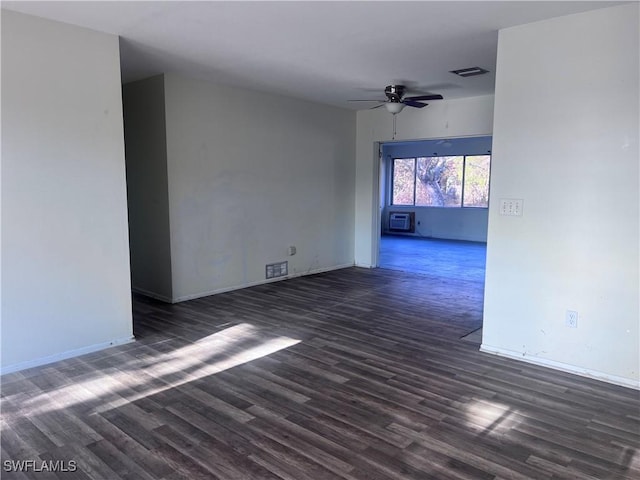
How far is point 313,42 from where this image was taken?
3.74 m

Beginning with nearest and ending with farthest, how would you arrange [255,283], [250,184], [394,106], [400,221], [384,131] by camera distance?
[394,106], [250,184], [255,283], [384,131], [400,221]

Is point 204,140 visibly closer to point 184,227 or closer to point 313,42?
point 184,227

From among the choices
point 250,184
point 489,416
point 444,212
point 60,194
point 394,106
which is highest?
point 394,106

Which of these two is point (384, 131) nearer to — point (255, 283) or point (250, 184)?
point (250, 184)

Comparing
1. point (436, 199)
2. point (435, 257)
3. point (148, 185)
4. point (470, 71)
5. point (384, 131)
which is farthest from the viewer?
point (436, 199)

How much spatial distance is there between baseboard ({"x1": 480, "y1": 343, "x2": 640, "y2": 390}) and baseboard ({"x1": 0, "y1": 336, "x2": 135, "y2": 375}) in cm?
308

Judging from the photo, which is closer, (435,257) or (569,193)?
(569,193)

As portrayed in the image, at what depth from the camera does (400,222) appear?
12.1 metres

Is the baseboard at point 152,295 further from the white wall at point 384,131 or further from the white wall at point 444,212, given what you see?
the white wall at point 444,212

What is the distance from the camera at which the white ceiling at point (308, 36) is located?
3.01 m

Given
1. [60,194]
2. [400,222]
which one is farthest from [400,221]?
[60,194]

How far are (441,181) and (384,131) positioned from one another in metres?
5.00

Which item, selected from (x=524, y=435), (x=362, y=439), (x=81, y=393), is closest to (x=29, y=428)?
(x=81, y=393)

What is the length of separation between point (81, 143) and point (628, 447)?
4.11 metres
